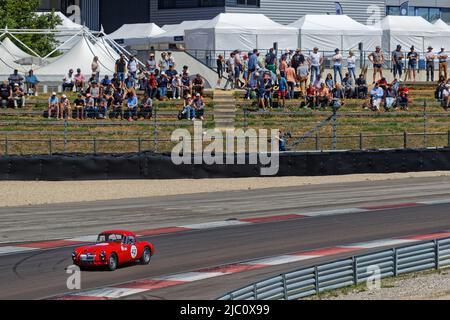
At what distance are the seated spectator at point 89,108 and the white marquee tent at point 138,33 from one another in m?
13.3

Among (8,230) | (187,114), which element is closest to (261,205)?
(8,230)

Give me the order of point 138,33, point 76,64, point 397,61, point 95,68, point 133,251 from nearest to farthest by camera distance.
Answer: point 133,251 < point 95,68 < point 76,64 < point 397,61 < point 138,33

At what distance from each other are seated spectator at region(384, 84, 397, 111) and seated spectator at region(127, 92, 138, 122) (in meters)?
9.95

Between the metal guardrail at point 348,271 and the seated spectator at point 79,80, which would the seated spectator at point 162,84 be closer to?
the seated spectator at point 79,80

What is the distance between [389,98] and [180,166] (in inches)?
465

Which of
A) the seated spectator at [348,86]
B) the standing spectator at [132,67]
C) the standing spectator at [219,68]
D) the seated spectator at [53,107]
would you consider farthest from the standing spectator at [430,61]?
the seated spectator at [53,107]

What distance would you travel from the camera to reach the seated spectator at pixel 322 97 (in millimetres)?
39844

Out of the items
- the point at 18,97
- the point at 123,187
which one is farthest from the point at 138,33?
the point at 123,187

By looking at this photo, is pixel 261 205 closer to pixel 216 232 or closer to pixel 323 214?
pixel 323 214

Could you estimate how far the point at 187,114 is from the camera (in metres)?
37.5

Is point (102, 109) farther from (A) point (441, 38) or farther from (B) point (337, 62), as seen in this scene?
(A) point (441, 38)

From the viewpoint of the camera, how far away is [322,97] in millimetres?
39875

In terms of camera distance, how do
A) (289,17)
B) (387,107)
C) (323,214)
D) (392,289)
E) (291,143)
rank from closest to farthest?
1. (392,289)
2. (323,214)
3. (291,143)
4. (387,107)
5. (289,17)
